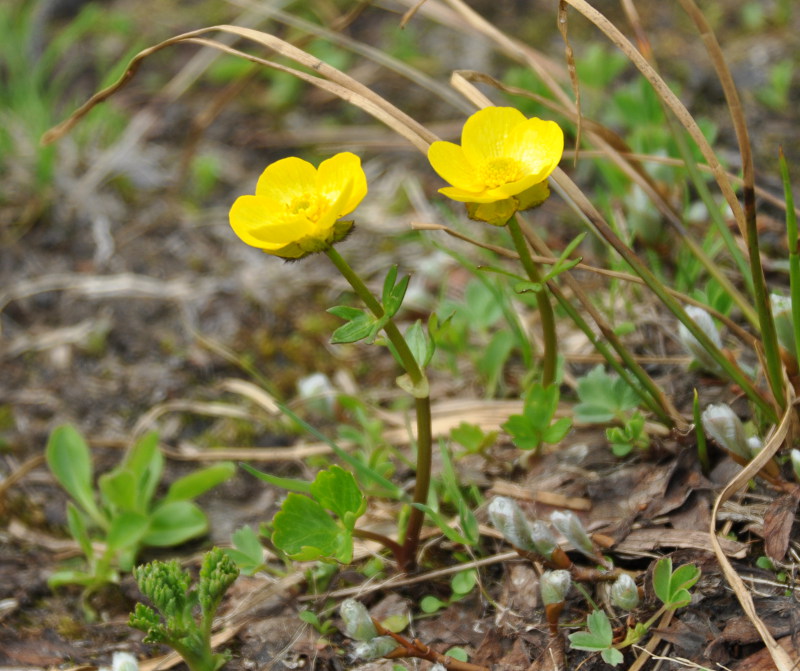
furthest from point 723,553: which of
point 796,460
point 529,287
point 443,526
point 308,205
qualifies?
point 308,205

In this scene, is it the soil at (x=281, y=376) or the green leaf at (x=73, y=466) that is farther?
the green leaf at (x=73, y=466)

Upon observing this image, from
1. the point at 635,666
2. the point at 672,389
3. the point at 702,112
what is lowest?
the point at 635,666

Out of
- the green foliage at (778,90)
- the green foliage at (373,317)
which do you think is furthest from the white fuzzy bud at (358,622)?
the green foliage at (778,90)

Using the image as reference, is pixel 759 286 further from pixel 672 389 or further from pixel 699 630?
pixel 699 630

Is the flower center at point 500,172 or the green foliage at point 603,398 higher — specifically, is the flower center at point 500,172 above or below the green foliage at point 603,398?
above

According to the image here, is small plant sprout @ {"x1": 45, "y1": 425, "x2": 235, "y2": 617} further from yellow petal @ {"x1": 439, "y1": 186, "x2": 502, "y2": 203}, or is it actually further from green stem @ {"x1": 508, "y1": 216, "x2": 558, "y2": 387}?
yellow petal @ {"x1": 439, "y1": 186, "x2": 502, "y2": 203}

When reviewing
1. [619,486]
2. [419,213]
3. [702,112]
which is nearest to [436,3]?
[419,213]

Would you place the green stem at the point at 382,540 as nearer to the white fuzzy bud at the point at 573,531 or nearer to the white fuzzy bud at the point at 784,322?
the white fuzzy bud at the point at 573,531
